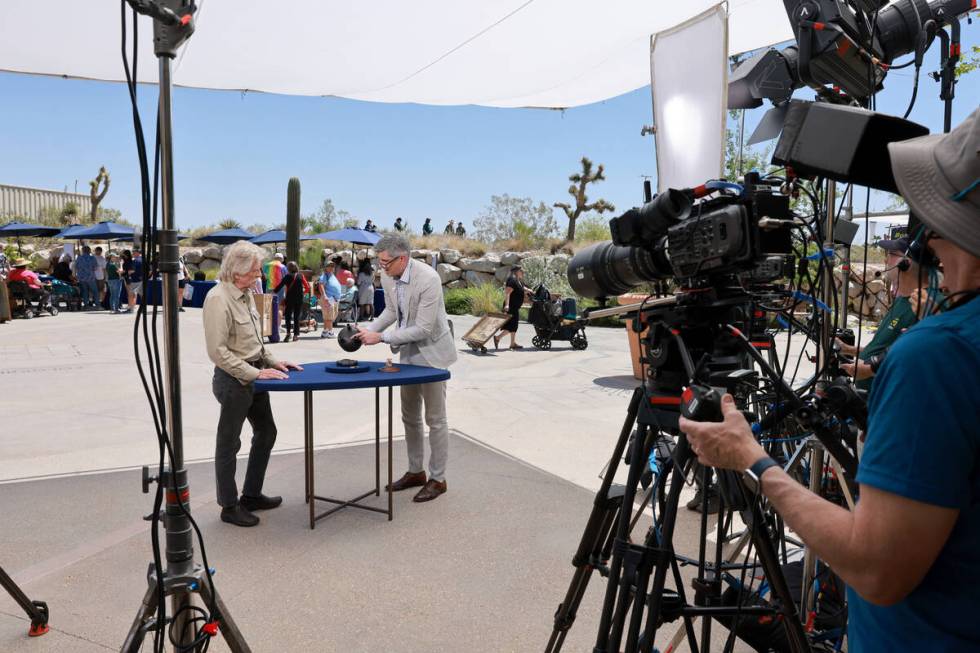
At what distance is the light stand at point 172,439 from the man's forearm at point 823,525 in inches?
62.7

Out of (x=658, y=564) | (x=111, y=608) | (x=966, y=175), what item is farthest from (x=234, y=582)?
(x=966, y=175)

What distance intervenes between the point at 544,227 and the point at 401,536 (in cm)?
3042

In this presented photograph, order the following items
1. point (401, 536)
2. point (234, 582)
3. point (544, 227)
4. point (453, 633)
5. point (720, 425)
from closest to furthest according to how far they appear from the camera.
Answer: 1. point (720, 425)
2. point (453, 633)
3. point (234, 582)
4. point (401, 536)
5. point (544, 227)

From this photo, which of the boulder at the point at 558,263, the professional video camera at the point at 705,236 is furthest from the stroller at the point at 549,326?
the professional video camera at the point at 705,236

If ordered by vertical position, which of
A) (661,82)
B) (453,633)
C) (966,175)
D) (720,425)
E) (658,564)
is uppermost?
(661,82)

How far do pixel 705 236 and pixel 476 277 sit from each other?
23.4 metres

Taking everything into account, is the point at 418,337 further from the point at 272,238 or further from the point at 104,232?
the point at 104,232

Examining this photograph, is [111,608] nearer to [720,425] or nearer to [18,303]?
[720,425]

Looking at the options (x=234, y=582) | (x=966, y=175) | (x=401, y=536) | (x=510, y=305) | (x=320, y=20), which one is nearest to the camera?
(x=966, y=175)

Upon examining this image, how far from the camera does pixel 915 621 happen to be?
1.00 m

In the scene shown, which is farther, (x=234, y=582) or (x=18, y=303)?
(x=18, y=303)

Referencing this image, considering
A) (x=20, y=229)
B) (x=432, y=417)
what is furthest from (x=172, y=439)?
(x=20, y=229)

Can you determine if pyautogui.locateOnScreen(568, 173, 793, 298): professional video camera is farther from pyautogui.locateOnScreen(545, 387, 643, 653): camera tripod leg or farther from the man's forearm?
the man's forearm

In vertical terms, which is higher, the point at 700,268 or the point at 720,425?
the point at 700,268
